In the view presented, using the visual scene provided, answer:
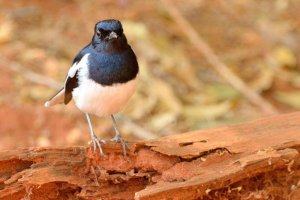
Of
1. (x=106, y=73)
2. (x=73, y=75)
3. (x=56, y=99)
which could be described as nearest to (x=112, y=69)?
(x=106, y=73)

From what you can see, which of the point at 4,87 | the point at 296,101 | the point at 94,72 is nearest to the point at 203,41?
the point at 296,101

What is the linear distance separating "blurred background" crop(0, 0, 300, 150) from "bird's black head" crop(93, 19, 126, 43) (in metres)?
1.92

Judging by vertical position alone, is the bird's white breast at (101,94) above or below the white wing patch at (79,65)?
below

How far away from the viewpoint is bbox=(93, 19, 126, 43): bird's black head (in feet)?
9.57

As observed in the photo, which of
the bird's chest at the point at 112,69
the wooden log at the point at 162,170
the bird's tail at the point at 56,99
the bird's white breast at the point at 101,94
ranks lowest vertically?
the wooden log at the point at 162,170

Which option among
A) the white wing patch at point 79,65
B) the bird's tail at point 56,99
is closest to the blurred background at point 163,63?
the bird's tail at point 56,99

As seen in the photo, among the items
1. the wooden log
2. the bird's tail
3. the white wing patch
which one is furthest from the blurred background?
the wooden log

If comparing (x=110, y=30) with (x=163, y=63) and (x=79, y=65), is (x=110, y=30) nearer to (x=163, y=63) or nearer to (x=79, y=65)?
(x=79, y=65)

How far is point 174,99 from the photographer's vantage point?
5.43 metres

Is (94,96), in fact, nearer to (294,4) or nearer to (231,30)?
(231,30)

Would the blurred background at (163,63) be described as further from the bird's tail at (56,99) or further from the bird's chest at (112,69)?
the bird's chest at (112,69)

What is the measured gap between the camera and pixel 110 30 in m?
2.93

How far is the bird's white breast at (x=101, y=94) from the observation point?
2.90 m

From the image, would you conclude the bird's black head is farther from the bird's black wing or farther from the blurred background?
the blurred background
